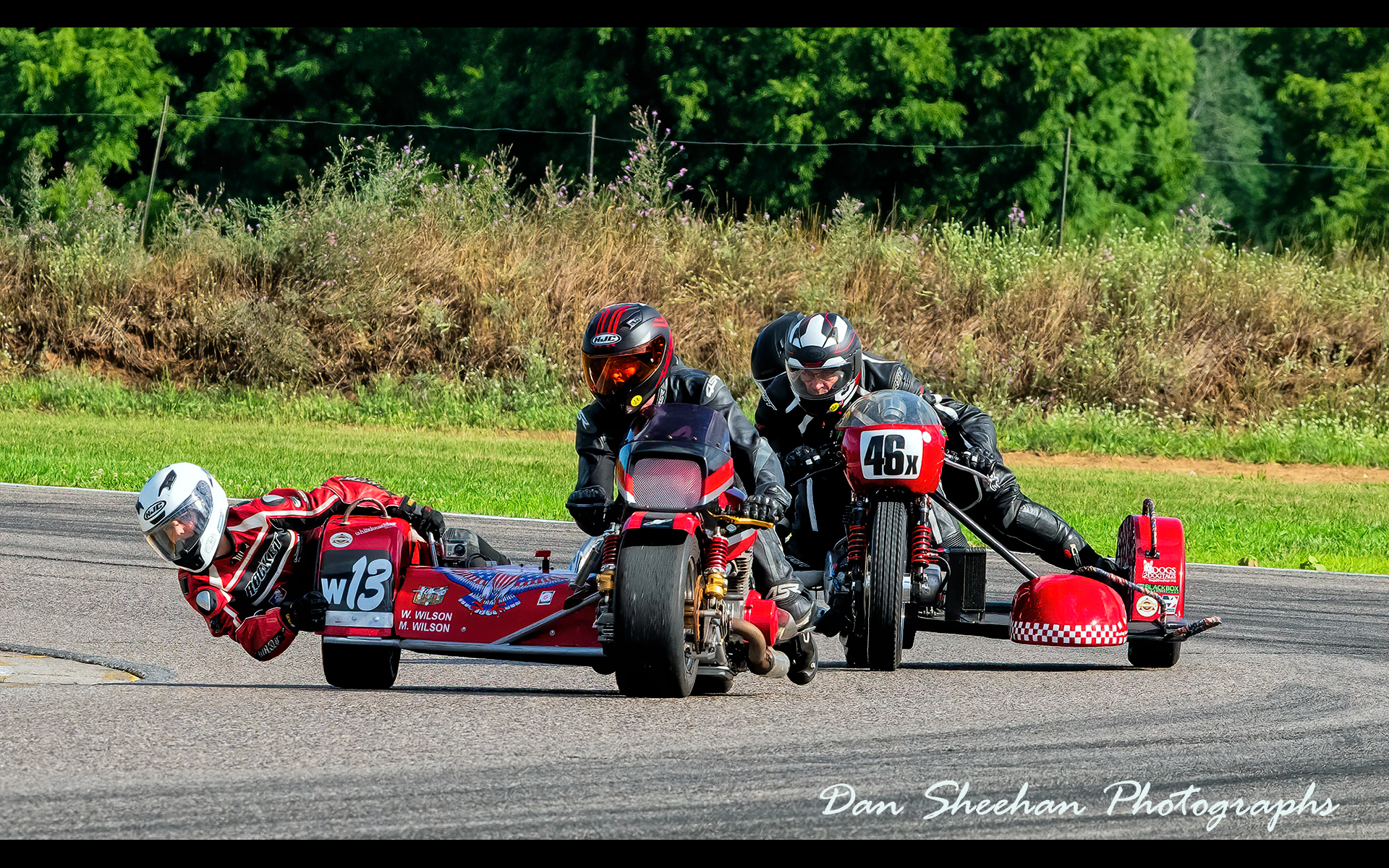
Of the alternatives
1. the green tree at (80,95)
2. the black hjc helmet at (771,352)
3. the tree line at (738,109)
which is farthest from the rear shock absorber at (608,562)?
the green tree at (80,95)

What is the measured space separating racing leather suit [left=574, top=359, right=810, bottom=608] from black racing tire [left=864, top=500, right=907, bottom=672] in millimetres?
345

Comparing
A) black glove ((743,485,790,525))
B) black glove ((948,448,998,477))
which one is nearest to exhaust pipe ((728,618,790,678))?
black glove ((743,485,790,525))

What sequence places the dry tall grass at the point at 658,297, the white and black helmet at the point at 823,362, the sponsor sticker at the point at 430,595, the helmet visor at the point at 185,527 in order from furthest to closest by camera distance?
1. the dry tall grass at the point at 658,297
2. the white and black helmet at the point at 823,362
3. the sponsor sticker at the point at 430,595
4. the helmet visor at the point at 185,527

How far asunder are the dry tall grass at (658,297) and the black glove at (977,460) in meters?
18.6

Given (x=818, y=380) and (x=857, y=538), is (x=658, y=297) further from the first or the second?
(x=857, y=538)

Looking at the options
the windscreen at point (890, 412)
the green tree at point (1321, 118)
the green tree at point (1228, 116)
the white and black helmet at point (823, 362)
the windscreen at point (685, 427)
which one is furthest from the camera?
the green tree at point (1228, 116)

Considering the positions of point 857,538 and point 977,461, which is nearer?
point 857,538

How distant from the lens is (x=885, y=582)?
7949 millimetres

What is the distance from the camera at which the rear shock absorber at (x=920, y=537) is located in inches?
324

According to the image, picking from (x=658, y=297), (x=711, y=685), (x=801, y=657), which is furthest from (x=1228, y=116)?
(x=711, y=685)

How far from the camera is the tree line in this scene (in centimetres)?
3716

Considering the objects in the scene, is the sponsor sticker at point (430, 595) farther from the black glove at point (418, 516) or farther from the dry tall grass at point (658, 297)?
the dry tall grass at point (658, 297)

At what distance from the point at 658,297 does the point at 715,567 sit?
2183cm
